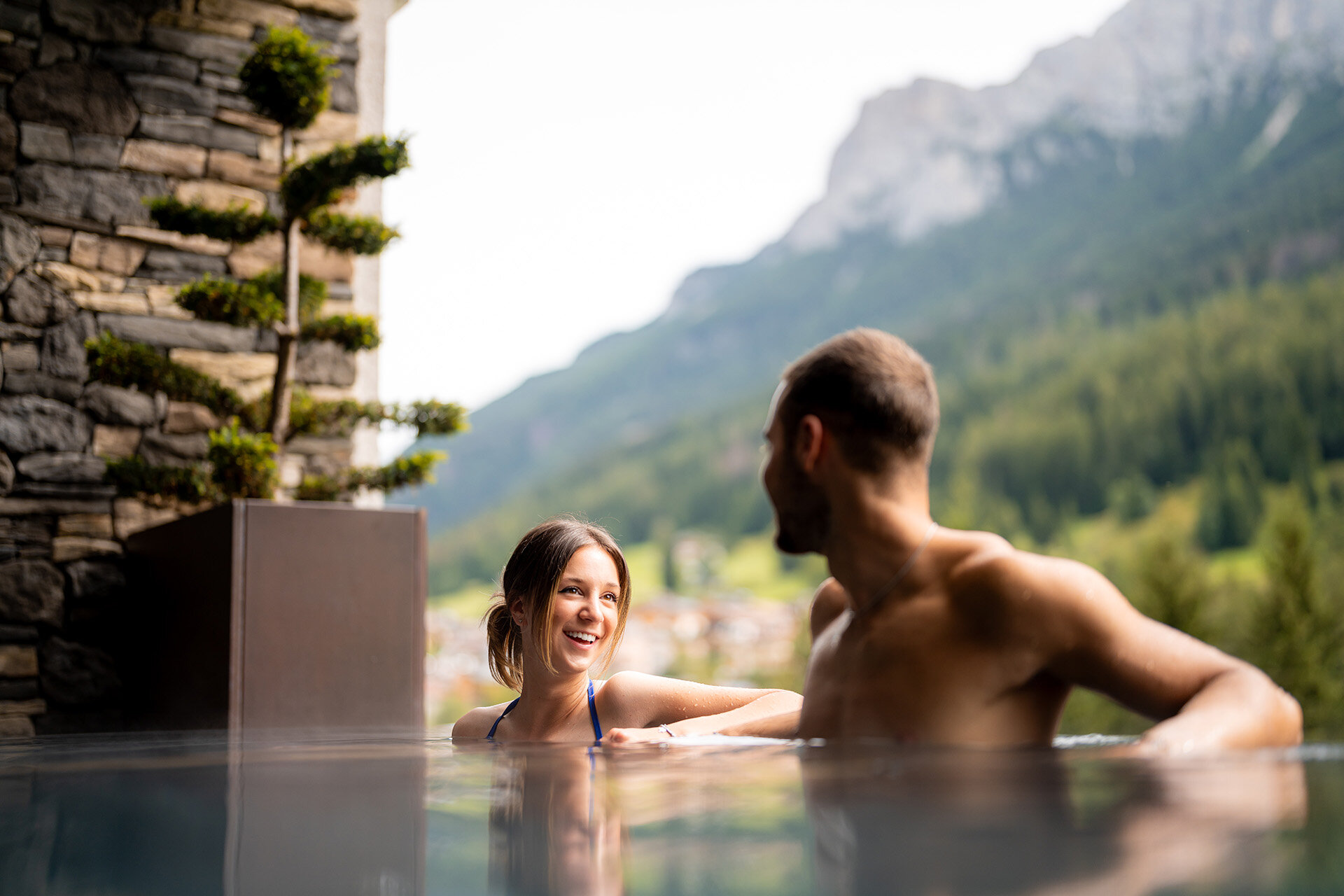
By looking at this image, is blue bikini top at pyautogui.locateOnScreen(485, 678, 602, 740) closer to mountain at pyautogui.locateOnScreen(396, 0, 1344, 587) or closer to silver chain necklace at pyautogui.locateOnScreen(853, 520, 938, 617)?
silver chain necklace at pyautogui.locateOnScreen(853, 520, 938, 617)

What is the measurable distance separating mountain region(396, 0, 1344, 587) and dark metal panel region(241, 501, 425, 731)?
1829 inches

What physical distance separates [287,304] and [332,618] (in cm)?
134

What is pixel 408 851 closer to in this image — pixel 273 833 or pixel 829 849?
pixel 273 833

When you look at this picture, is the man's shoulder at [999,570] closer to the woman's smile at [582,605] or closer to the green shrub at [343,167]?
the woman's smile at [582,605]

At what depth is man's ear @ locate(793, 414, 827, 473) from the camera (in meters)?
1.49

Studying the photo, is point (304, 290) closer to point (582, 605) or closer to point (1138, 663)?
point (582, 605)

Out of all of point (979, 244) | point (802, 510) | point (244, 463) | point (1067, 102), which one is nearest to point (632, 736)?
point (802, 510)

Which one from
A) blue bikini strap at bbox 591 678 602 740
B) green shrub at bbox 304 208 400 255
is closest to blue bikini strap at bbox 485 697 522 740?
blue bikini strap at bbox 591 678 602 740

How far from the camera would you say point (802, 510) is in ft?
5.00

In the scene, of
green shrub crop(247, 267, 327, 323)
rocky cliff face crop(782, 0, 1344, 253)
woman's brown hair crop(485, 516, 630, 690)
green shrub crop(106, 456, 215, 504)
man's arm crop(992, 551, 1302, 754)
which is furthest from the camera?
rocky cliff face crop(782, 0, 1344, 253)

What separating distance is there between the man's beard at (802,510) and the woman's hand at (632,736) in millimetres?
483

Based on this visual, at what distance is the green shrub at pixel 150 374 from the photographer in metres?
4.14

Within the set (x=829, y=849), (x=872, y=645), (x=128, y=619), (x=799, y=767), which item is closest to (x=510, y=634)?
(x=872, y=645)

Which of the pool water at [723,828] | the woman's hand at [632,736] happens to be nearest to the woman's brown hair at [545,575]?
the woman's hand at [632,736]
